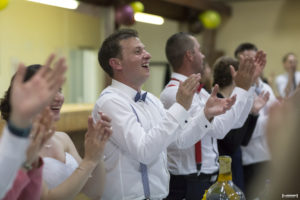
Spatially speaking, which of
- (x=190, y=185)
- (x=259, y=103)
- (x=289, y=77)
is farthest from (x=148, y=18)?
(x=190, y=185)

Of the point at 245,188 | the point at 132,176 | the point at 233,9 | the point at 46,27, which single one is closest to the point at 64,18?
the point at 46,27

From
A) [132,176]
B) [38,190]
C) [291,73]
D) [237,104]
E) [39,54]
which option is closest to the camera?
[38,190]

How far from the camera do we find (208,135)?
2.00 m

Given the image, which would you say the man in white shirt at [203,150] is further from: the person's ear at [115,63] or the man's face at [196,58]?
the person's ear at [115,63]

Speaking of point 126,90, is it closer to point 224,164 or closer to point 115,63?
point 115,63

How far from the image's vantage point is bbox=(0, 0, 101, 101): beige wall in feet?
18.0

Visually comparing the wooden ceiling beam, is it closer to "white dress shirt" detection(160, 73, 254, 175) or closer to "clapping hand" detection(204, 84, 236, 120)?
"white dress shirt" detection(160, 73, 254, 175)

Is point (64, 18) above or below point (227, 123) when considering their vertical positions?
above


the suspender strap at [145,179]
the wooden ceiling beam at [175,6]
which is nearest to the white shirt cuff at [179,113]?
the suspender strap at [145,179]

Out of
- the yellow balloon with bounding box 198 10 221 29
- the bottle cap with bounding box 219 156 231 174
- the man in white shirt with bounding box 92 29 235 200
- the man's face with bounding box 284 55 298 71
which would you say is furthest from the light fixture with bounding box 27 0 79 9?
the bottle cap with bounding box 219 156 231 174

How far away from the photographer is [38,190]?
43.0 inches

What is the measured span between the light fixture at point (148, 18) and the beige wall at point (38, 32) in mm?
667

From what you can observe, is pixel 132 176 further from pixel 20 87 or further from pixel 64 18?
pixel 64 18

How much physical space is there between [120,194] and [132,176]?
91 millimetres
